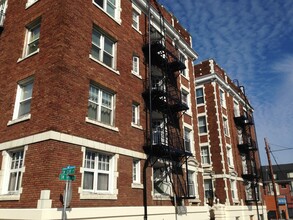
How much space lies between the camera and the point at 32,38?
1582 cm

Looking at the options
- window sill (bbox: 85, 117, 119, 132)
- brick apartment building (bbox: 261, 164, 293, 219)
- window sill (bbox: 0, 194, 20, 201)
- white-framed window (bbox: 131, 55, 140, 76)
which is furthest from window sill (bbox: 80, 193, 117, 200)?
brick apartment building (bbox: 261, 164, 293, 219)

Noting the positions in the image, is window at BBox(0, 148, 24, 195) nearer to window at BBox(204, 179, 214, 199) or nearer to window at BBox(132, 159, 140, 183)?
window at BBox(132, 159, 140, 183)

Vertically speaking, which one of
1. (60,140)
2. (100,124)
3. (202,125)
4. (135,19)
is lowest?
(60,140)

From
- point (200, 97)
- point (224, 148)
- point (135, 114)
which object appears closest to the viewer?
point (135, 114)

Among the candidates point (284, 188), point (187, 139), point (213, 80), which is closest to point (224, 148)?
point (213, 80)

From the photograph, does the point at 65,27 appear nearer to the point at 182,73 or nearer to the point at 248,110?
the point at 182,73

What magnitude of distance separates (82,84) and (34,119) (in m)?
2.74

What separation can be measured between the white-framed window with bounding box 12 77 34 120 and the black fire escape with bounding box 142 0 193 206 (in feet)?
22.9

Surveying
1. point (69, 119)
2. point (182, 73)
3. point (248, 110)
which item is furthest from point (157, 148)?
point (248, 110)

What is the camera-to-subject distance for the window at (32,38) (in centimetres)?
1530

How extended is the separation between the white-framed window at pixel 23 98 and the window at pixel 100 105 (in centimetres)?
295

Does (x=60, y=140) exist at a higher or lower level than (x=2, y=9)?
lower

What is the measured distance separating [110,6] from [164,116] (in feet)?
26.2

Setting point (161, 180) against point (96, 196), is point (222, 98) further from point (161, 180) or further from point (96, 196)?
point (96, 196)
